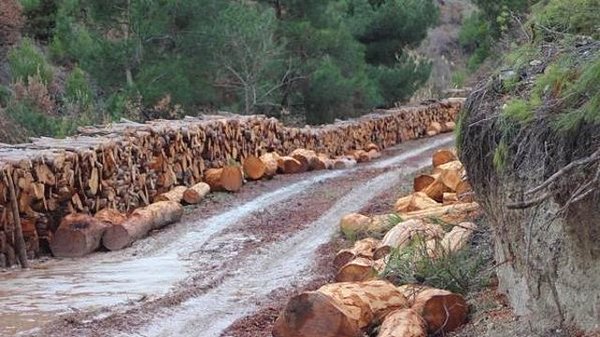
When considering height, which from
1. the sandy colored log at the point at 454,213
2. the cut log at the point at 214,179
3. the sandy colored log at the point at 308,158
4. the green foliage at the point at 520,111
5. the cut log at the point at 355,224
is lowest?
the sandy colored log at the point at 308,158

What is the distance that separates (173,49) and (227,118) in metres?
5.26

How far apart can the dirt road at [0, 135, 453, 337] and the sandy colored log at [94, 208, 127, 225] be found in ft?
1.38

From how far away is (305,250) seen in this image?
31.3 ft

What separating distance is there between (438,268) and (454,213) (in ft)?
6.09

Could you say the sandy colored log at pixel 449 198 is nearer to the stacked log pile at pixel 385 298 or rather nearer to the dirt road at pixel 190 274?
the stacked log pile at pixel 385 298

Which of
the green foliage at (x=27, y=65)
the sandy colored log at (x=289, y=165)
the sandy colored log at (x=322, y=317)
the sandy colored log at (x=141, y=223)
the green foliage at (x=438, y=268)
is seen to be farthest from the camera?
the green foliage at (x=27, y=65)

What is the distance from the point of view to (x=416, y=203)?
1010 centimetres

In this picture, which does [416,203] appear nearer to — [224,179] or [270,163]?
[224,179]

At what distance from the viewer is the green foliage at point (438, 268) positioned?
6.50 meters

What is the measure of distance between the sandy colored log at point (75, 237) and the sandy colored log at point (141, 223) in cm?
16

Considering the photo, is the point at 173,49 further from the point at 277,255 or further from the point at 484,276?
the point at 484,276

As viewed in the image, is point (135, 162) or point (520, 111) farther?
point (135, 162)

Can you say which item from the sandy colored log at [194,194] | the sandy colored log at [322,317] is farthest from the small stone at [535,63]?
the sandy colored log at [194,194]

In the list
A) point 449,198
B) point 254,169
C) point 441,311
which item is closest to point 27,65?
point 254,169
